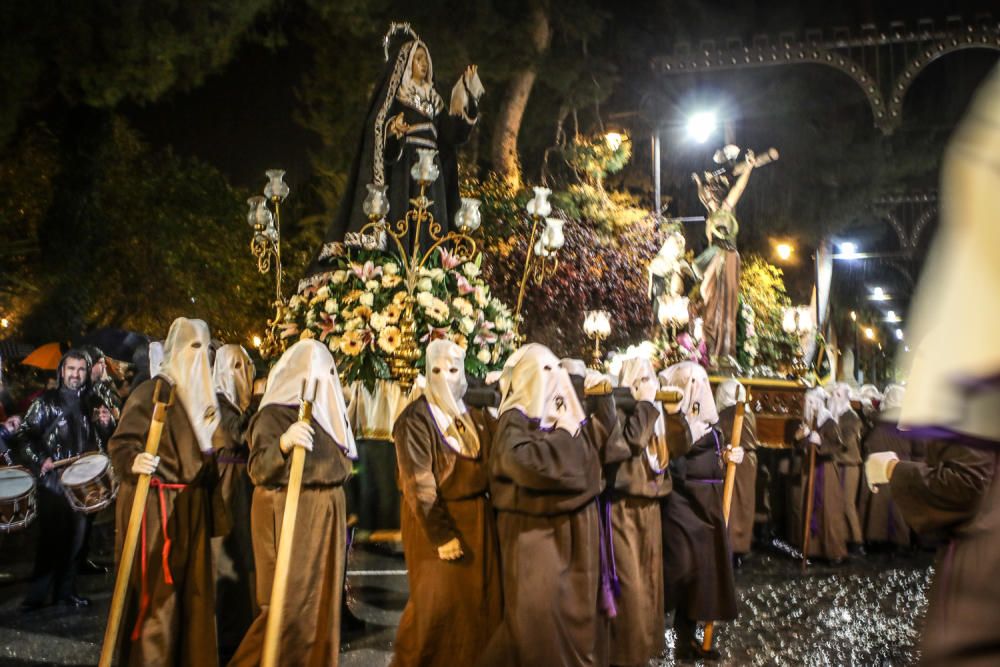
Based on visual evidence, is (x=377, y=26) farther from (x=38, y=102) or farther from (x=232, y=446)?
(x=232, y=446)

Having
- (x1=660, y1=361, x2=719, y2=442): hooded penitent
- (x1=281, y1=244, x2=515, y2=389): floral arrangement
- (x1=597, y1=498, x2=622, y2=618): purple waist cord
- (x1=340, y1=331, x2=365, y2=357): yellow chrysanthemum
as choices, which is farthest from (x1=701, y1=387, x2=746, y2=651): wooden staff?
(x1=340, y1=331, x2=365, y2=357): yellow chrysanthemum

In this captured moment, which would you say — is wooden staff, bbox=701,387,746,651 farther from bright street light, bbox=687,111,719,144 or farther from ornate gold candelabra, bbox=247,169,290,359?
bright street light, bbox=687,111,719,144

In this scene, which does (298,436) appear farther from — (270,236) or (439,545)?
(270,236)

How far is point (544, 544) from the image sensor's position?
19.1ft

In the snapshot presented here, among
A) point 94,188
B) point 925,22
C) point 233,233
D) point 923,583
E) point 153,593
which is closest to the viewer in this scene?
point 153,593

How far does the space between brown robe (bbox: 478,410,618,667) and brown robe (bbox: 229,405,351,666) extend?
39.4 inches

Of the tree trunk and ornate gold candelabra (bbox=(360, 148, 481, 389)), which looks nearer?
ornate gold candelabra (bbox=(360, 148, 481, 389))

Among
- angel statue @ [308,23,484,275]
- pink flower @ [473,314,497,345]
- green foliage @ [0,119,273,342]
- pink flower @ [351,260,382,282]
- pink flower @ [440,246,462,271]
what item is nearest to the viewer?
pink flower @ [351,260,382,282]

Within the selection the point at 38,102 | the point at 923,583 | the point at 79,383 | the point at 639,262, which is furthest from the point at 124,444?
the point at 38,102

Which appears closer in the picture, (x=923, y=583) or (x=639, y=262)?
(x=923, y=583)

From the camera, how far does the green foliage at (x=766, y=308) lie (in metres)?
17.1

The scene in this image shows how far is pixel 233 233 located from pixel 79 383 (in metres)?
14.1

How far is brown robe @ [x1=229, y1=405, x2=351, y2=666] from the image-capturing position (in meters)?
5.57

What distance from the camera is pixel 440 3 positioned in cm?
1822
